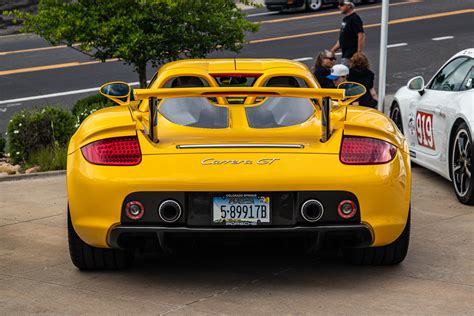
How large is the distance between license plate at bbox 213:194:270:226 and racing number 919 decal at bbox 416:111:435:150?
14.5 feet

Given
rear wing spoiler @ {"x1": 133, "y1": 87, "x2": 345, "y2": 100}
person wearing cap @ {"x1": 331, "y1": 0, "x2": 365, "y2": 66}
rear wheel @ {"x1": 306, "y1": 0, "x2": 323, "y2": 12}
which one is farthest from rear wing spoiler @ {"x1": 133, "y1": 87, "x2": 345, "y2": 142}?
rear wheel @ {"x1": 306, "y1": 0, "x2": 323, "y2": 12}

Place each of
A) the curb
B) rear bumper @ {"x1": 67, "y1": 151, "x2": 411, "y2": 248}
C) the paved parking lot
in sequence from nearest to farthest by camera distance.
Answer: the paved parking lot < rear bumper @ {"x1": 67, "y1": 151, "x2": 411, "y2": 248} < the curb

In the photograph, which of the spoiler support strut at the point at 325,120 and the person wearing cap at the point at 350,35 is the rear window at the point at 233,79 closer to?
the spoiler support strut at the point at 325,120

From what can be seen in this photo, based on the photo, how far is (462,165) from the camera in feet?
31.4

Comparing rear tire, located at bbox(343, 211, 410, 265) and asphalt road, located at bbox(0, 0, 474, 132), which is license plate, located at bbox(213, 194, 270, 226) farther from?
asphalt road, located at bbox(0, 0, 474, 132)

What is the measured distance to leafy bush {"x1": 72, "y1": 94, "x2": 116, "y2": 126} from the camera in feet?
44.1

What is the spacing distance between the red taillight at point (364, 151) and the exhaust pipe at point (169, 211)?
99cm

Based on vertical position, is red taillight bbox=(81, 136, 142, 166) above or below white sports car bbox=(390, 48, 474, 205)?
above

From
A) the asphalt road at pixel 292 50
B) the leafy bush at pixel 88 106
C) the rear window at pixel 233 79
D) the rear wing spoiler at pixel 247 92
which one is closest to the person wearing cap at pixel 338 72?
the leafy bush at pixel 88 106

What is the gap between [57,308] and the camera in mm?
6250

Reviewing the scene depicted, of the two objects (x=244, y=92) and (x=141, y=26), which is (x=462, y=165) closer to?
(x=244, y=92)

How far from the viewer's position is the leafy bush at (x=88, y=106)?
529 inches

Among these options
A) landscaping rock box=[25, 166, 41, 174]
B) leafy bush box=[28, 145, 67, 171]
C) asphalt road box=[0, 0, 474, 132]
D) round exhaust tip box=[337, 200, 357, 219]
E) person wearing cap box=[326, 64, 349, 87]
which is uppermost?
round exhaust tip box=[337, 200, 357, 219]

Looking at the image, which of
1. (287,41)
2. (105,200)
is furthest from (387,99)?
(105,200)
